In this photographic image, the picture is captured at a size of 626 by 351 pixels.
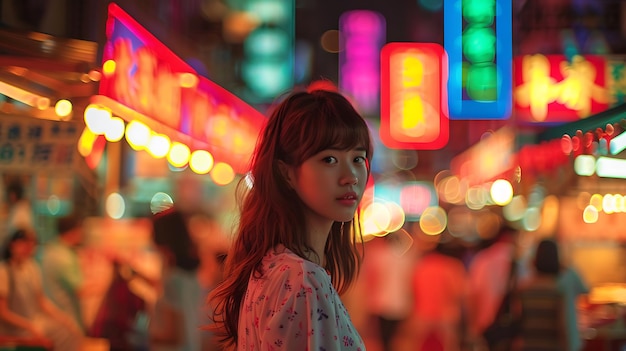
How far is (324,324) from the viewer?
79.2 inches

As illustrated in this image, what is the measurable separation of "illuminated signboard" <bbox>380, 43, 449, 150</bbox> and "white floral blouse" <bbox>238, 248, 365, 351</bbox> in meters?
12.3

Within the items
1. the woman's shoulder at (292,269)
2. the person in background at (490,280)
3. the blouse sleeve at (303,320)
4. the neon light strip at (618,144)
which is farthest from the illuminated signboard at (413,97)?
the blouse sleeve at (303,320)

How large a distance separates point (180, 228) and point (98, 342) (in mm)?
1162

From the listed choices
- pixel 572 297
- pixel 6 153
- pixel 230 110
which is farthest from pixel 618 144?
pixel 230 110

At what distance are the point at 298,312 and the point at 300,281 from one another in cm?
8

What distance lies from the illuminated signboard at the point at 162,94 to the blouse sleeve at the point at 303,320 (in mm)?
984

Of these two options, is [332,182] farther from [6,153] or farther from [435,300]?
[435,300]

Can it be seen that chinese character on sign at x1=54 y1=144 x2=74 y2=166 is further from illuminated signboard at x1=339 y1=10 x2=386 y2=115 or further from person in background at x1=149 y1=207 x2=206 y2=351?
illuminated signboard at x1=339 y1=10 x2=386 y2=115

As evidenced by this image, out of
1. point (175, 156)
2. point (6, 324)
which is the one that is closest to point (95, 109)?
point (6, 324)

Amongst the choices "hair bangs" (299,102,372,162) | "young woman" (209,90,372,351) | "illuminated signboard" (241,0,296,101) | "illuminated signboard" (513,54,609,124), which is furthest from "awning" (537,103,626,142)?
"illuminated signboard" (241,0,296,101)

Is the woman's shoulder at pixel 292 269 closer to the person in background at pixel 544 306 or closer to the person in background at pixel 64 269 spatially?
the person in background at pixel 64 269

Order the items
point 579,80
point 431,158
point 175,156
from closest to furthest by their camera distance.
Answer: point 579,80
point 175,156
point 431,158

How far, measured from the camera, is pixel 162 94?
275 inches

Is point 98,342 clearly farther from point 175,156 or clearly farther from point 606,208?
point 606,208
